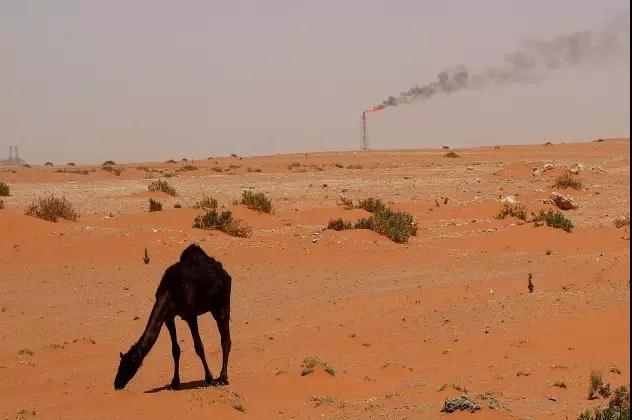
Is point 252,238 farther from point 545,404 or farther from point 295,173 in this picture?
point 295,173

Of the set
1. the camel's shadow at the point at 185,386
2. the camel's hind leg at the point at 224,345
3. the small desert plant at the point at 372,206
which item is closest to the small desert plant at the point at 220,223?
the small desert plant at the point at 372,206

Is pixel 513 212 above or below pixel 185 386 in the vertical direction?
above

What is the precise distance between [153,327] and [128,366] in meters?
0.60

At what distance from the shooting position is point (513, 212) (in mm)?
31438

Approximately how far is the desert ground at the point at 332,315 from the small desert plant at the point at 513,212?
0.32 meters

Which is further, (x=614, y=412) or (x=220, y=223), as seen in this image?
(x=220, y=223)

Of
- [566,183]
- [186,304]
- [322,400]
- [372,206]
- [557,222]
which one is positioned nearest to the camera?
[322,400]

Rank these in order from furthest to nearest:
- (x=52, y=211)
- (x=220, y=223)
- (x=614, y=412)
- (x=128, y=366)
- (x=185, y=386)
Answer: (x=52, y=211), (x=220, y=223), (x=185, y=386), (x=128, y=366), (x=614, y=412)

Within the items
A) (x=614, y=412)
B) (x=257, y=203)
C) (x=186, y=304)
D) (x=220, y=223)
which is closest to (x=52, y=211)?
(x=220, y=223)

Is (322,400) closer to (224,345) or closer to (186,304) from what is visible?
(224,345)

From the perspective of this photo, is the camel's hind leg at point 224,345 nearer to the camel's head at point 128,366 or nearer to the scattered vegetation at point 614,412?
the camel's head at point 128,366

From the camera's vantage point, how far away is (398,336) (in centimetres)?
1488

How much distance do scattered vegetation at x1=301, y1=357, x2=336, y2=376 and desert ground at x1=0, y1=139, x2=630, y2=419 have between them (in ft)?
0.39

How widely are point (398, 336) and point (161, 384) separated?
4.66m
